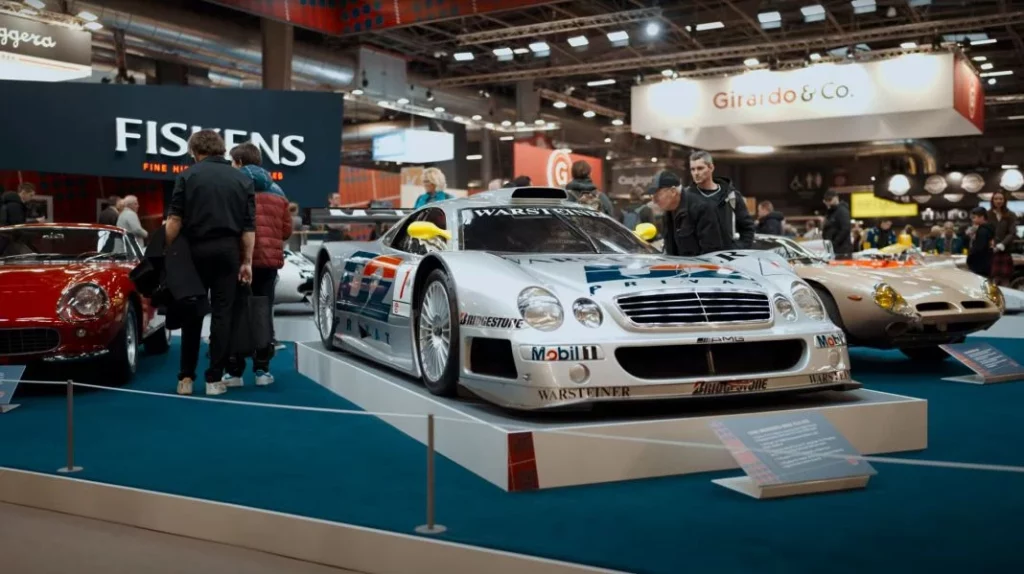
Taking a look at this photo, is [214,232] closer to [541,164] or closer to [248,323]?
[248,323]

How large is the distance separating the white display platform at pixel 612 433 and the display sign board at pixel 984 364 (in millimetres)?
1926

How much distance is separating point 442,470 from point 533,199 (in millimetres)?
1961

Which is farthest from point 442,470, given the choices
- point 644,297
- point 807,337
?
point 807,337

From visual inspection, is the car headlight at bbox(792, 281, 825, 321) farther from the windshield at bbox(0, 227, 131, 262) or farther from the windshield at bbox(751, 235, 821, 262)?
the windshield at bbox(0, 227, 131, 262)

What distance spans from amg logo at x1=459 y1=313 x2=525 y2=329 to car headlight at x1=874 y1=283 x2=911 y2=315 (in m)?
3.22

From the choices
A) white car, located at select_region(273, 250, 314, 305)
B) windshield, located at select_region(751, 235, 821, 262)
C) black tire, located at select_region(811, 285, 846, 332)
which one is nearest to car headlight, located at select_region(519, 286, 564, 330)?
black tire, located at select_region(811, 285, 846, 332)

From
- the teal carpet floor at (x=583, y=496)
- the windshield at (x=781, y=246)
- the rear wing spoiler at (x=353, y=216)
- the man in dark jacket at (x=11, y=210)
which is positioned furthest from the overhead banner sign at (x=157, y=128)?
the teal carpet floor at (x=583, y=496)

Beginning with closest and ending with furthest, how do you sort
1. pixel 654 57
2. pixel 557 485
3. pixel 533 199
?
pixel 557 485
pixel 533 199
pixel 654 57

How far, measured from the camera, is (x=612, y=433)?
11.7ft

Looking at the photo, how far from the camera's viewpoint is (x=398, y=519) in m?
3.12

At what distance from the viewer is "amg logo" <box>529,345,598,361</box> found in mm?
→ 3633

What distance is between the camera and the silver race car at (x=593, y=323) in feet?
12.1

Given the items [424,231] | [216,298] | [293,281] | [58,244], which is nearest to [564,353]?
[424,231]

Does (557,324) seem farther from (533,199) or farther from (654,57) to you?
(654,57)
